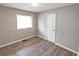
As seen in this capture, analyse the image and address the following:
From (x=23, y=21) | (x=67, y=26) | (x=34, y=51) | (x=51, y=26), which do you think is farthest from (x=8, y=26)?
(x=67, y=26)

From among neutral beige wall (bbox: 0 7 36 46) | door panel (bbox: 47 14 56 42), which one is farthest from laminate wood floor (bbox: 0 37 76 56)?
door panel (bbox: 47 14 56 42)

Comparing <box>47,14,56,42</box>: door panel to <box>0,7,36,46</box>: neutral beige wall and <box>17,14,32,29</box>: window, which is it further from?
<box>0,7,36,46</box>: neutral beige wall

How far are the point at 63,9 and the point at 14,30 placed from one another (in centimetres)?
303

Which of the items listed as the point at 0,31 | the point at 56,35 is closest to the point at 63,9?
the point at 56,35

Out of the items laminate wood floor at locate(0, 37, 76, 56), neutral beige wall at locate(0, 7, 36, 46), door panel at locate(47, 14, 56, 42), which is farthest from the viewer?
door panel at locate(47, 14, 56, 42)

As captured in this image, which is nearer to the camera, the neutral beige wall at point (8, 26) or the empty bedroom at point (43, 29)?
the empty bedroom at point (43, 29)

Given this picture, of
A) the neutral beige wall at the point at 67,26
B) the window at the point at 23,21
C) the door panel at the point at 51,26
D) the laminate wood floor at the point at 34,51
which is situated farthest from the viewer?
the window at the point at 23,21

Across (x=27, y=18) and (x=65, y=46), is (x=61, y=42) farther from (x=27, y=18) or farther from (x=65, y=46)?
(x=27, y=18)

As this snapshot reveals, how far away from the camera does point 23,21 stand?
557 centimetres

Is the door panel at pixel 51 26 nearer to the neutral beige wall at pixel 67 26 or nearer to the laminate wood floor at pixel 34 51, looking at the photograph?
the neutral beige wall at pixel 67 26

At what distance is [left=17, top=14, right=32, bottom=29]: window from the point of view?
16.7 feet

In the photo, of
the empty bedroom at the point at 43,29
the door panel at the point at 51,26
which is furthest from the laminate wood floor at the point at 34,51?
the door panel at the point at 51,26

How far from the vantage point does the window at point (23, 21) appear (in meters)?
5.10

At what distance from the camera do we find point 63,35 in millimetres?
3988
